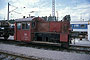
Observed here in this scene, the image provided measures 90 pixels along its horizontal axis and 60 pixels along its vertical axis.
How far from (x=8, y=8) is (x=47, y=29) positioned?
17398mm

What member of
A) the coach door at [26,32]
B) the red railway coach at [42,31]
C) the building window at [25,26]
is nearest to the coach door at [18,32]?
the red railway coach at [42,31]

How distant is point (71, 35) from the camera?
30.6 feet

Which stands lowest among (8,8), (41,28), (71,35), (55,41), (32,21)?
(55,41)

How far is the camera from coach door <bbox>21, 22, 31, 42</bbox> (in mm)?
10500

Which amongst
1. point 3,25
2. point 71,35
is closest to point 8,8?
point 3,25

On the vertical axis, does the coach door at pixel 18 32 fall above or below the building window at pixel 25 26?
below

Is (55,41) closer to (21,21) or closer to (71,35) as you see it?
(71,35)

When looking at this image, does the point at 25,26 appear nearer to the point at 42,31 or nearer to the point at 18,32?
the point at 18,32

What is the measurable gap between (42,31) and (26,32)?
194cm

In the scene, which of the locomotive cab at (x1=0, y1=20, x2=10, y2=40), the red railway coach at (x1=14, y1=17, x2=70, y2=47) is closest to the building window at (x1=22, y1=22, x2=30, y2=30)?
the red railway coach at (x1=14, y1=17, x2=70, y2=47)

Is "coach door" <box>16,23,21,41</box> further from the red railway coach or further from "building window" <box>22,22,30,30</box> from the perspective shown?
"building window" <box>22,22,30,30</box>

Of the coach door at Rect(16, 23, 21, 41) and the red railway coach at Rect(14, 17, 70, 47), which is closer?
the red railway coach at Rect(14, 17, 70, 47)

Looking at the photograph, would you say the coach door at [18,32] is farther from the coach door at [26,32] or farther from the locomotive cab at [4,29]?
the locomotive cab at [4,29]

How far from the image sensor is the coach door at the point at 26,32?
413 inches
